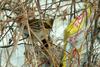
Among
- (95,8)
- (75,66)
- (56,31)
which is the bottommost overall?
(75,66)

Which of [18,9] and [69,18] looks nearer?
[18,9]

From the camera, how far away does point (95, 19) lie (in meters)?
1.09

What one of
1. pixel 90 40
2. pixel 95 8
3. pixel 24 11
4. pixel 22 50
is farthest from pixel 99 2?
pixel 22 50

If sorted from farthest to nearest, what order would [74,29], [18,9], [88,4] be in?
1. [74,29]
2. [88,4]
3. [18,9]

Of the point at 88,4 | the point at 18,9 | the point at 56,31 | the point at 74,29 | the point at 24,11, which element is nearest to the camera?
the point at 24,11

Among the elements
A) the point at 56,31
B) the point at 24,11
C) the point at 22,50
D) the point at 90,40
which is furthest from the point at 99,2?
the point at 22,50

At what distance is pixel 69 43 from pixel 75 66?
0.46 ft

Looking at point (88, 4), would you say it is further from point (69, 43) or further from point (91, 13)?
point (69, 43)

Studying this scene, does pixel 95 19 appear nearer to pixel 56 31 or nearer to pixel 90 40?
pixel 90 40

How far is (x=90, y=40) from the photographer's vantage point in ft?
3.76

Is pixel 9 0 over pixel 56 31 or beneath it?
over

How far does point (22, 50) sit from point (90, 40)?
0.41 meters

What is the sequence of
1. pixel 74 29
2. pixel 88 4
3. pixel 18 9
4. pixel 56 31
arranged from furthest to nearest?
pixel 56 31
pixel 74 29
pixel 88 4
pixel 18 9

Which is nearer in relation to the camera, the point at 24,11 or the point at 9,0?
the point at 24,11
